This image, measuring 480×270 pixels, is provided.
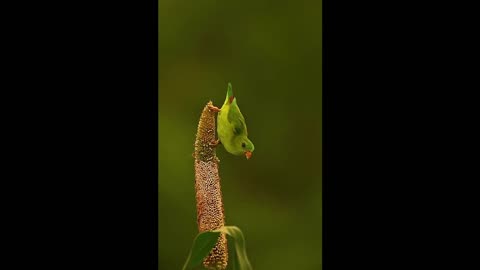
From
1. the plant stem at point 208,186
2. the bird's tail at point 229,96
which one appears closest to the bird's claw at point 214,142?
A: the plant stem at point 208,186

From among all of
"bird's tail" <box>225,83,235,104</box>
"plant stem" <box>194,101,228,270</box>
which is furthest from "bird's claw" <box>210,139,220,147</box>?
"bird's tail" <box>225,83,235,104</box>

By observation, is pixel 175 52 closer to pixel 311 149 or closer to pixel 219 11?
pixel 219 11

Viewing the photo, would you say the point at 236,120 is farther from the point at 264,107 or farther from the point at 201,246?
the point at 201,246

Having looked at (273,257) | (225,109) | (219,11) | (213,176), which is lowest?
(273,257)

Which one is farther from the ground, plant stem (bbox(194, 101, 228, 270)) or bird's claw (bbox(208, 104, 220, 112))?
bird's claw (bbox(208, 104, 220, 112))

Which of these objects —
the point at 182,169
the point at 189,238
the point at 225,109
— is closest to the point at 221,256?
the point at 189,238

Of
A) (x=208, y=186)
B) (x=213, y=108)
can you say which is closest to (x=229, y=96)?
(x=213, y=108)

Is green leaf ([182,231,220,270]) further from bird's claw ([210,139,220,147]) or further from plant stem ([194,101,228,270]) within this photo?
bird's claw ([210,139,220,147])
